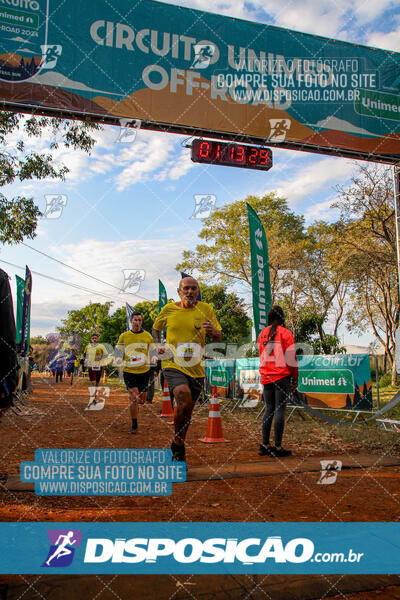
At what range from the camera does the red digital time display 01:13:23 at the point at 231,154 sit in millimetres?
9875

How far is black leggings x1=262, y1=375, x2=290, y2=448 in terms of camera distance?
5.59 m

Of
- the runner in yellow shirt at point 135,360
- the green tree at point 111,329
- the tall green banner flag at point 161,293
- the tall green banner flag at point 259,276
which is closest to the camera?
the runner in yellow shirt at point 135,360

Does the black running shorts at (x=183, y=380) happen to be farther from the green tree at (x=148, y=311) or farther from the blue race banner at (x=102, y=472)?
the green tree at (x=148, y=311)

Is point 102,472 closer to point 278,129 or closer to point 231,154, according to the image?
point 231,154

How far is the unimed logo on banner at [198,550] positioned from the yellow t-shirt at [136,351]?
5.02m

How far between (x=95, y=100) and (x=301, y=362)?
6656 millimetres

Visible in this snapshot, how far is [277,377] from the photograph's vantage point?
5746 millimetres

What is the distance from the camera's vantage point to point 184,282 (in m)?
5.02

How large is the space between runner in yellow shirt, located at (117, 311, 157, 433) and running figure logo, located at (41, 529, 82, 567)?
177 inches

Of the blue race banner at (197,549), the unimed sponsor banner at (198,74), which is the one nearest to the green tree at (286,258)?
the unimed sponsor banner at (198,74)

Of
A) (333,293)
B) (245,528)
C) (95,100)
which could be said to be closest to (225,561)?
(245,528)

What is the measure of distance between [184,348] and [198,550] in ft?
8.31

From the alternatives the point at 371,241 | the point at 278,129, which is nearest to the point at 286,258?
the point at 371,241

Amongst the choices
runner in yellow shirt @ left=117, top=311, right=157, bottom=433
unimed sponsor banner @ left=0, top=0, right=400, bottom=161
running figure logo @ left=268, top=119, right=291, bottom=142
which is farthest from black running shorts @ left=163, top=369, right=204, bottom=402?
running figure logo @ left=268, top=119, right=291, bottom=142
